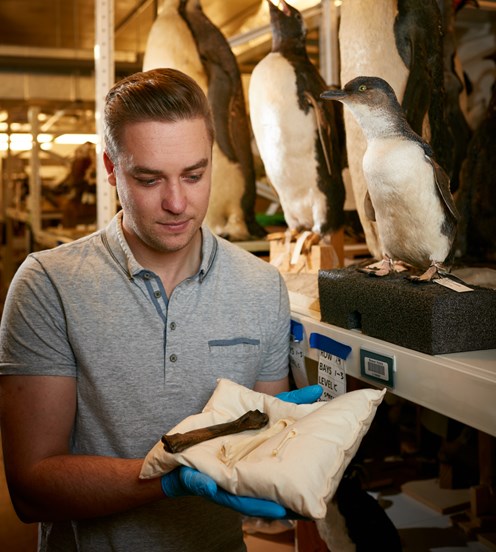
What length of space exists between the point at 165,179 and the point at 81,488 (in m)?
0.42

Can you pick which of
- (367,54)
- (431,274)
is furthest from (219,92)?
(431,274)

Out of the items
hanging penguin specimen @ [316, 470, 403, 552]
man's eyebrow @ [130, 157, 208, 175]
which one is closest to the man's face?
man's eyebrow @ [130, 157, 208, 175]

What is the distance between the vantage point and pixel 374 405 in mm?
826

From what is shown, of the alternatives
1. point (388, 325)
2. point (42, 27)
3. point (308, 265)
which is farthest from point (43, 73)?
point (388, 325)

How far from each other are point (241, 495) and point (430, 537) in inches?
30.5

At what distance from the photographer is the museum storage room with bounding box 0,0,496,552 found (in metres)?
0.83

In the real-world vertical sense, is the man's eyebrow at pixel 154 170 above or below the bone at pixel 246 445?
above

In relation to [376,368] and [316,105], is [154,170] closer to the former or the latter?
[376,368]

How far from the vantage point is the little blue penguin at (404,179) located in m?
0.94

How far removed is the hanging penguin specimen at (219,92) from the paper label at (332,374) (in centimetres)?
84

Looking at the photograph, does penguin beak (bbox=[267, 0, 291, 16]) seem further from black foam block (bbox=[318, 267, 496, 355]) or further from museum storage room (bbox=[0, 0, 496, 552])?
black foam block (bbox=[318, 267, 496, 355])

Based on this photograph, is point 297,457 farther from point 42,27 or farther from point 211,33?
point 42,27

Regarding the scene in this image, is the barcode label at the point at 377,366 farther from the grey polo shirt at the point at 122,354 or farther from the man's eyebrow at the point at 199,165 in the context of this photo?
the man's eyebrow at the point at 199,165

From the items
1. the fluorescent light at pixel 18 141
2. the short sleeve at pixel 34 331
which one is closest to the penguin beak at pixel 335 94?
the short sleeve at pixel 34 331
